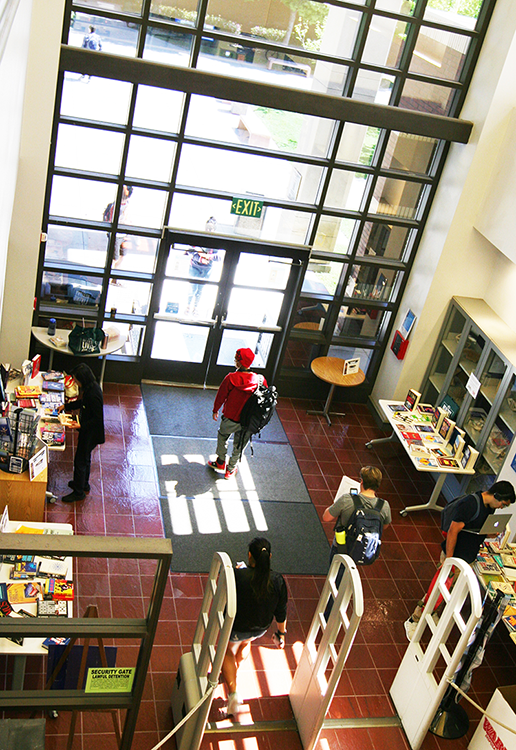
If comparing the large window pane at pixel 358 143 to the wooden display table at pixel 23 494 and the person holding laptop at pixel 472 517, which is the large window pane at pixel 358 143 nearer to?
the person holding laptop at pixel 472 517

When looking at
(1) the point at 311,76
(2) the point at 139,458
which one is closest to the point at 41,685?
(2) the point at 139,458

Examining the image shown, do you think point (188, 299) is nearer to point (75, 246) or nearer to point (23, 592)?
point (75, 246)

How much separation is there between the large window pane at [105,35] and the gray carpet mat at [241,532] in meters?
4.37

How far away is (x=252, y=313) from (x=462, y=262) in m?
2.50

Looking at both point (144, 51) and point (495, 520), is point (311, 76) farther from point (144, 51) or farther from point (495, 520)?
point (495, 520)

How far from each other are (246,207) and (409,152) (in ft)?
6.36

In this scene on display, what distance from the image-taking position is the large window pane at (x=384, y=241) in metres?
8.57

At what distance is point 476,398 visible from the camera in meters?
7.85

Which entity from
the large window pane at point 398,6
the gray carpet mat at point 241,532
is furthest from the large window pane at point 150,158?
the gray carpet mat at point 241,532

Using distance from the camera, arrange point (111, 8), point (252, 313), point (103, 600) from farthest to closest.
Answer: point (252, 313)
point (111, 8)
point (103, 600)

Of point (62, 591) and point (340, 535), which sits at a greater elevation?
point (340, 535)

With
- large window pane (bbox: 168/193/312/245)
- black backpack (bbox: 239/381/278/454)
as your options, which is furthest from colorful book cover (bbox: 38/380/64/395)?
large window pane (bbox: 168/193/312/245)

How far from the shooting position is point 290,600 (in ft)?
20.7

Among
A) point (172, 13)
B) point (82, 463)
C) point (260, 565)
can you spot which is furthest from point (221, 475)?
point (172, 13)
